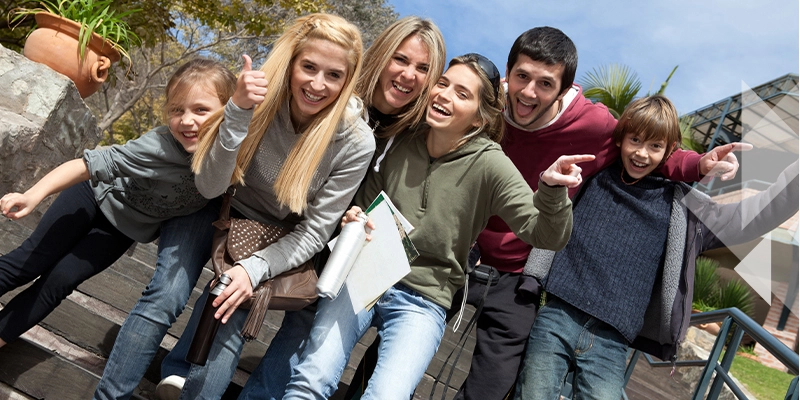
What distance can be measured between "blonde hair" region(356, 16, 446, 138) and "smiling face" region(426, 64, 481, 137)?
58mm

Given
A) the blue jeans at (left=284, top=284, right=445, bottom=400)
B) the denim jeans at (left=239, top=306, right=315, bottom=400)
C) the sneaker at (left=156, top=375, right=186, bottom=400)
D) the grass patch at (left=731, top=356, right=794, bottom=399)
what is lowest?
the grass patch at (left=731, top=356, right=794, bottom=399)

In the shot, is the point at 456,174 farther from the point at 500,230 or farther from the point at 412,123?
the point at 500,230

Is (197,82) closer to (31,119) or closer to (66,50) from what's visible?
(31,119)

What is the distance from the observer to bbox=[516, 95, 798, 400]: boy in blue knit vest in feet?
9.04

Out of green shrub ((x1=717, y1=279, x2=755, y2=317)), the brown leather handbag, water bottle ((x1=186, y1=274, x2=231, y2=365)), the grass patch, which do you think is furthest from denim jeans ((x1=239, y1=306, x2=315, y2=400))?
green shrub ((x1=717, y1=279, x2=755, y2=317))

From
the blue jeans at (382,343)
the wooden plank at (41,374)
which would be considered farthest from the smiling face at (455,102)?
the wooden plank at (41,374)

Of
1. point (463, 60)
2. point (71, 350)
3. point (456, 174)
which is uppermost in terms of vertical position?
point (463, 60)

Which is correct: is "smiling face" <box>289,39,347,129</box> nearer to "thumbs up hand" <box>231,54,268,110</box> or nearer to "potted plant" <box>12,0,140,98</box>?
"thumbs up hand" <box>231,54,268,110</box>

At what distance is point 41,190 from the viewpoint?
2.42 meters

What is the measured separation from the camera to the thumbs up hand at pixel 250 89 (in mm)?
2258

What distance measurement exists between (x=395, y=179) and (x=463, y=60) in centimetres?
56

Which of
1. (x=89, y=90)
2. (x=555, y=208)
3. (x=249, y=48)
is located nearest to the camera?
(x=555, y=208)

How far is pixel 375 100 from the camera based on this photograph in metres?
2.83

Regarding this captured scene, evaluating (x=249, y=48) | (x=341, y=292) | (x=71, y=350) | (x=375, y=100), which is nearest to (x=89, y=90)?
(x=71, y=350)
